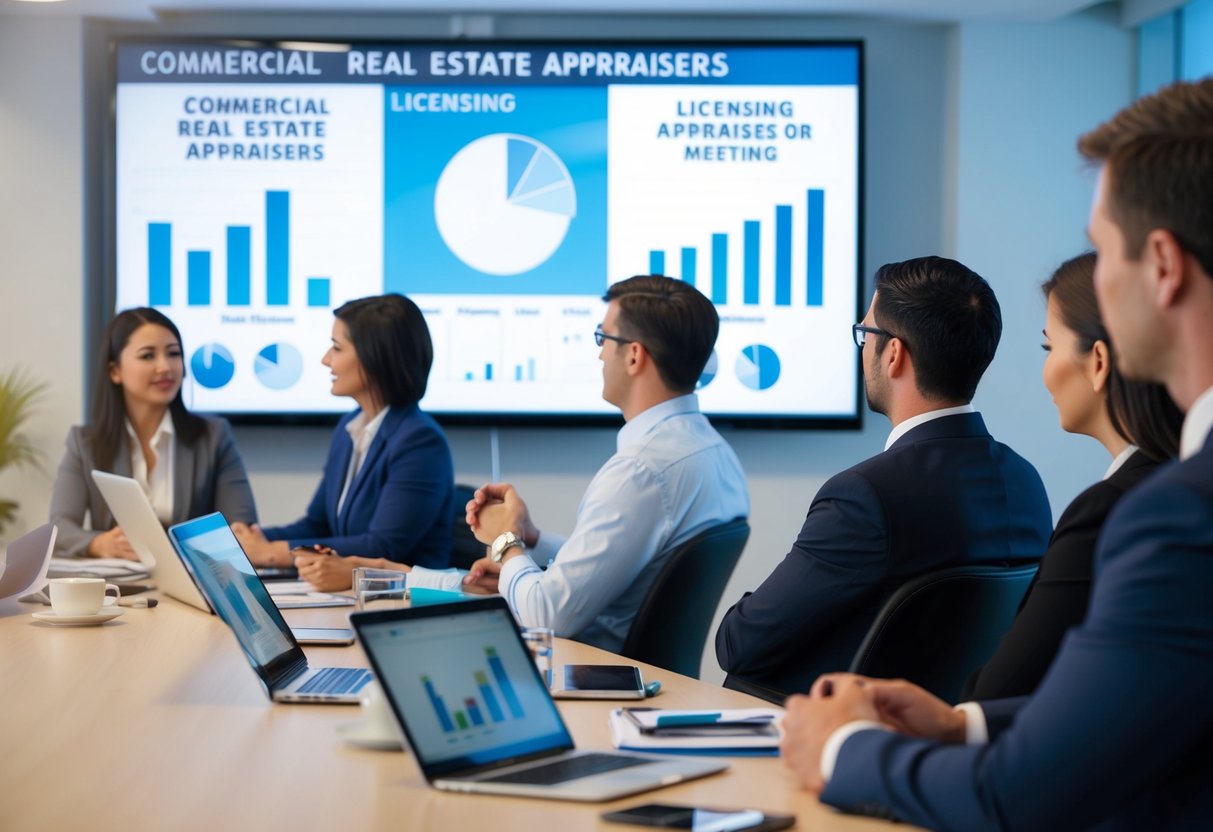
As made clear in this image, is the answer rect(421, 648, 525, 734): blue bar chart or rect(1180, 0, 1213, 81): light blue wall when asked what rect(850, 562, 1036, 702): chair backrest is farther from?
rect(1180, 0, 1213, 81): light blue wall

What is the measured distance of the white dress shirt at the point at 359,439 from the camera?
12.2 ft

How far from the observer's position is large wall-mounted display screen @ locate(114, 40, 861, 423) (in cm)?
478

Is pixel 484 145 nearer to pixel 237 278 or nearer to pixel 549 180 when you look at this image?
pixel 549 180

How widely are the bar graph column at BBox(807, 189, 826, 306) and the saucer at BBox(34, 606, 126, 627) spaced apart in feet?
10.0

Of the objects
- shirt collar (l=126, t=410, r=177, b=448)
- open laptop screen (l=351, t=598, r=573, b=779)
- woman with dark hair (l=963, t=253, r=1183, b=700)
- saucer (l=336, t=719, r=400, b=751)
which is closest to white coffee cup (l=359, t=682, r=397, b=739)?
saucer (l=336, t=719, r=400, b=751)

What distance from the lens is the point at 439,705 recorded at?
1.36m

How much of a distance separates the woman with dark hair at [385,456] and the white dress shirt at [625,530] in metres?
0.74

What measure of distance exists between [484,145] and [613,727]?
3579 millimetres

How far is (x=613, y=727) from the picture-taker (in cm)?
159

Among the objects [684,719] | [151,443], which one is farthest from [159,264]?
[684,719]

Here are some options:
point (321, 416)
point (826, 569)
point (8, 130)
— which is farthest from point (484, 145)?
point (826, 569)

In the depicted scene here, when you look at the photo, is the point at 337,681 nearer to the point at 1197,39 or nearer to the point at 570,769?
the point at 570,769

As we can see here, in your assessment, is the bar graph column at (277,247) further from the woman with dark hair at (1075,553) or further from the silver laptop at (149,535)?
the woman with dark hair at (1075,553)

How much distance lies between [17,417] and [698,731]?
3978mm
